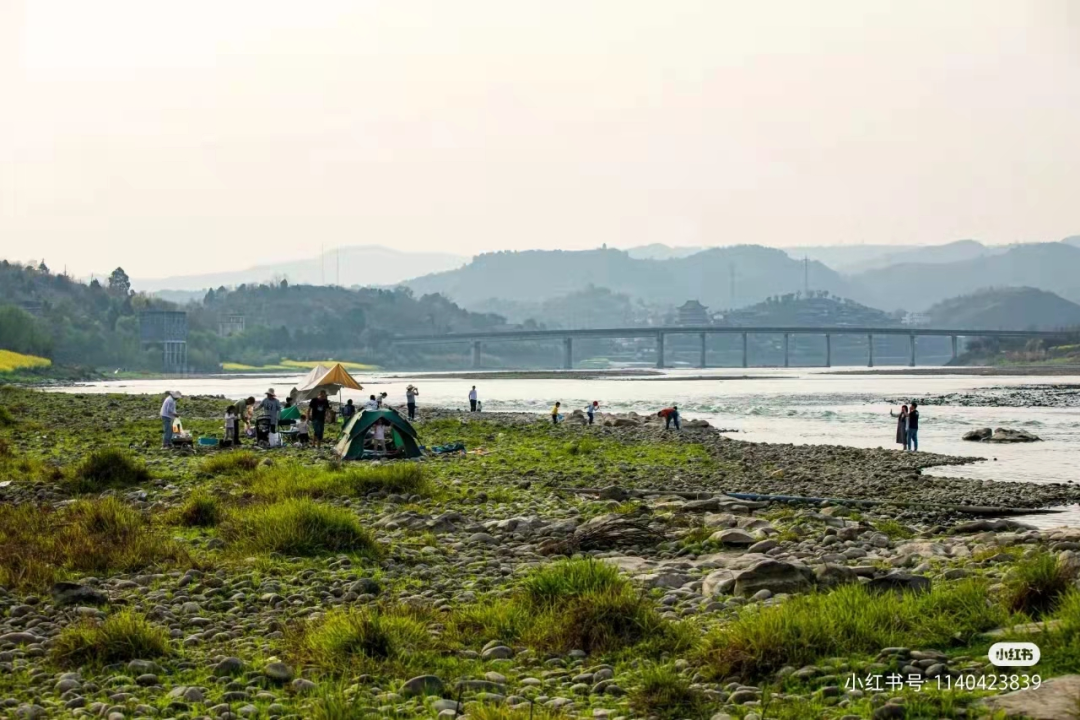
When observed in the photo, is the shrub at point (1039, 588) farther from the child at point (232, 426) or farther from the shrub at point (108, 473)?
the child at point (232, 426)

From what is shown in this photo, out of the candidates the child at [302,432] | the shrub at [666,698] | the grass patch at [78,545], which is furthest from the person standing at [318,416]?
the shrub at [666,698]

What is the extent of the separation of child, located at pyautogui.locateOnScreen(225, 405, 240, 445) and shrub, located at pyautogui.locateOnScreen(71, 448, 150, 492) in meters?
8.49

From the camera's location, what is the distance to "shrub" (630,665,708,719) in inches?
310

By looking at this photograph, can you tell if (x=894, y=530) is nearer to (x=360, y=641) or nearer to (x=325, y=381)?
(x=360, y=641)

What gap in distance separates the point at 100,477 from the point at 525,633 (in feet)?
45.5

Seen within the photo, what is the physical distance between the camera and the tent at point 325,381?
36.3 meters

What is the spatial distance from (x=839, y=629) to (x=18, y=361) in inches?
5996

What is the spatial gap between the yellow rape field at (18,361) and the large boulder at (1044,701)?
14278 centimetres

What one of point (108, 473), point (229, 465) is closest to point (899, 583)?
point (108, 473)

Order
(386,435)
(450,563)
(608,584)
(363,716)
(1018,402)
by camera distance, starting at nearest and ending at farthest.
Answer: (363,716) < (608,584) < (450,563) < (386,435) < (1018,402)

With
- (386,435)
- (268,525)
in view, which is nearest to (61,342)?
(386,435)

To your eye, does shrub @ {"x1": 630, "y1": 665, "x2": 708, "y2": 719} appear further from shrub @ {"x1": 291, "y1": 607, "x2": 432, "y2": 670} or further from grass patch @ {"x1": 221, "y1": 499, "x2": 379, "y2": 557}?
grass patch @ {"x1": 221, "y1": 499, "x2": 379, "y2": 557}

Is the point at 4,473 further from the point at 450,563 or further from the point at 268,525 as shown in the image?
the point at 450,563

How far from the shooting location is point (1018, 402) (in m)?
80.9
